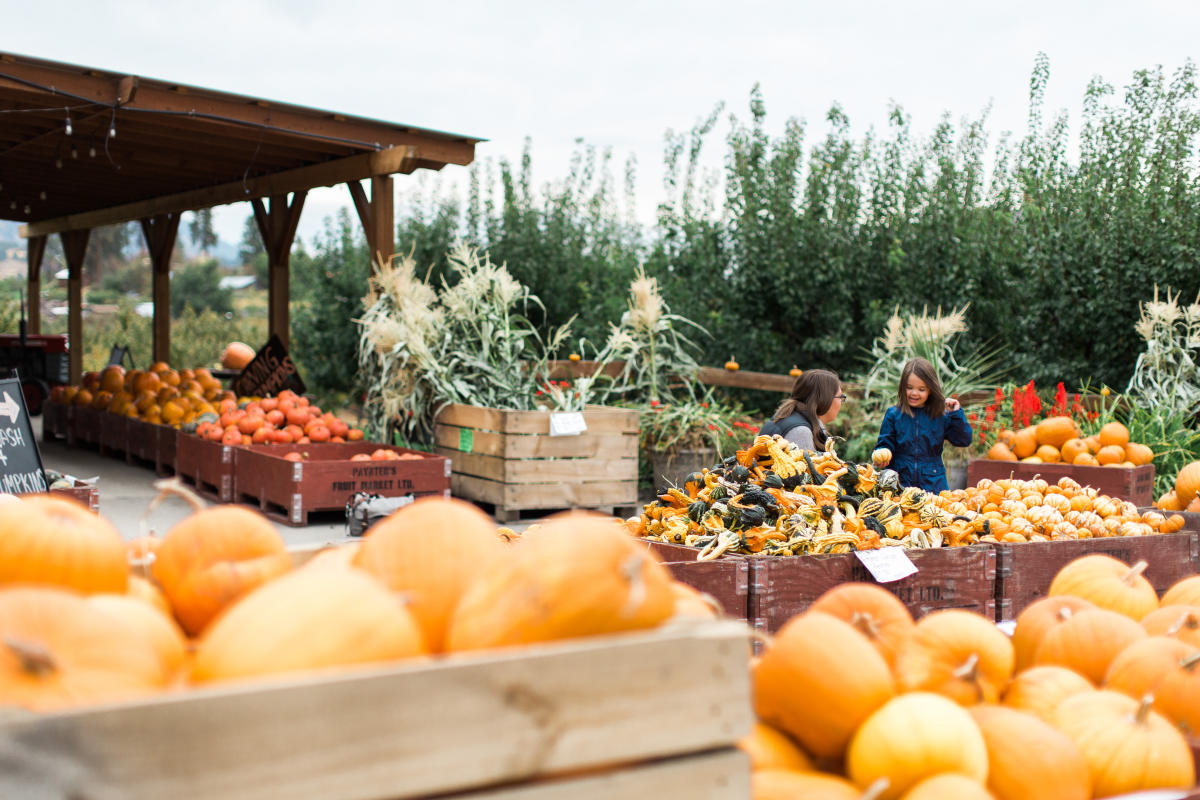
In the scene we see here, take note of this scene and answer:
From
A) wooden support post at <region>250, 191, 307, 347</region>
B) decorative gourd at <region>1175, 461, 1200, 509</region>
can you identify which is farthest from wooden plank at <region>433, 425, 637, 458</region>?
decorative gourd at <region>1175, 461, 1200, 509</region>

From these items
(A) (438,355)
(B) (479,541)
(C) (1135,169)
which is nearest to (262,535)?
(B) (479,541)

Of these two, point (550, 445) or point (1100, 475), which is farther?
point (550, 445)

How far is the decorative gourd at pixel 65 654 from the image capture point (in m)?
1.09

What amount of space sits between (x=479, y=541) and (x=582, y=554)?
21 cm

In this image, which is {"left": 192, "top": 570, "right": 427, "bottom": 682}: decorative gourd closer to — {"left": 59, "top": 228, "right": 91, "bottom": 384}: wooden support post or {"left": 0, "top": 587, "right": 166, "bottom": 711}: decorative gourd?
{"left": 0, "top": 587, "right": 166, "bottom": 711}: decorative gourd

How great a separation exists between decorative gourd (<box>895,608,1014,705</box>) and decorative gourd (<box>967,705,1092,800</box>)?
0.10m

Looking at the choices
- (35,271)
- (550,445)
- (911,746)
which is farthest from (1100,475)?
(35,271)

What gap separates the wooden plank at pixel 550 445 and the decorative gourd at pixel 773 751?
251 inches

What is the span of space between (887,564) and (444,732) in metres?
2.82

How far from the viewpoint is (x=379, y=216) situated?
31.1ft

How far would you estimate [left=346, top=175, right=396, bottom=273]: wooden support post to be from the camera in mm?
9398

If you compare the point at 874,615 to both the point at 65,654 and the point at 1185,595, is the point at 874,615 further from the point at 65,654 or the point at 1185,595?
the point at 65,654

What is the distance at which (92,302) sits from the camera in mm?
44969

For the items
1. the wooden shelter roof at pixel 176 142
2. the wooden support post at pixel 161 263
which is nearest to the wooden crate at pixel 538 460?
the wooden shelter roof at pixel 176 142
